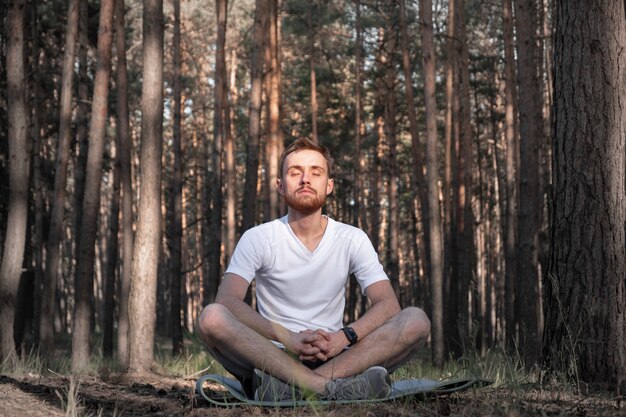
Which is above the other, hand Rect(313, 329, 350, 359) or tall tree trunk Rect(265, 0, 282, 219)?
tall tree trunk Rect(265, 0, 282, 219)

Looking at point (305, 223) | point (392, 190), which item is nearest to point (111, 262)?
point (392, 190)

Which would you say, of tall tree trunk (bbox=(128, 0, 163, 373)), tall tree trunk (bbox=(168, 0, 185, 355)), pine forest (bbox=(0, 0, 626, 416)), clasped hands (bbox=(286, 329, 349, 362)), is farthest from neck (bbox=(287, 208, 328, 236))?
tall tree trunk (bbox=(168, 0, 185, 355))

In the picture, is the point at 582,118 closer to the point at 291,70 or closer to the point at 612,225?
the point at 612,225

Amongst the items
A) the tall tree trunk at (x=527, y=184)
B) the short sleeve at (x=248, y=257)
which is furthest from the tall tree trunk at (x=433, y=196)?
the short sleeve at (x=248, y=257)

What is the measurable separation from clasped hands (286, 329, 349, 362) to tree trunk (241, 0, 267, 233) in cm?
1284

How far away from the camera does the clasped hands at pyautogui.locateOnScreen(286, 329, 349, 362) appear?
479 cm

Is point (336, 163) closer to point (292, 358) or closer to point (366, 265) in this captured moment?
point (366, 265)

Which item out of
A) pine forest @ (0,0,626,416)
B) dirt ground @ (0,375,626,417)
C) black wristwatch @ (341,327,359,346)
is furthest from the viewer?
pine forest @ (0,0,626,416)

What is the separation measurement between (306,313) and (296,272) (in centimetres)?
25

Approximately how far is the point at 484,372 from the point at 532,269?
665 cm

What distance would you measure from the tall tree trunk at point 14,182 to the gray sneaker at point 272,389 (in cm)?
737

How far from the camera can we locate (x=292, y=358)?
4746mm

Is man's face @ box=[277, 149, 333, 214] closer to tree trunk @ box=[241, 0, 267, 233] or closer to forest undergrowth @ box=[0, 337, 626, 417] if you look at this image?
forest undergrowth @ box=[0, 337, 626, 417]

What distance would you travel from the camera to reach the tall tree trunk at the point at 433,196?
51.0 ft
